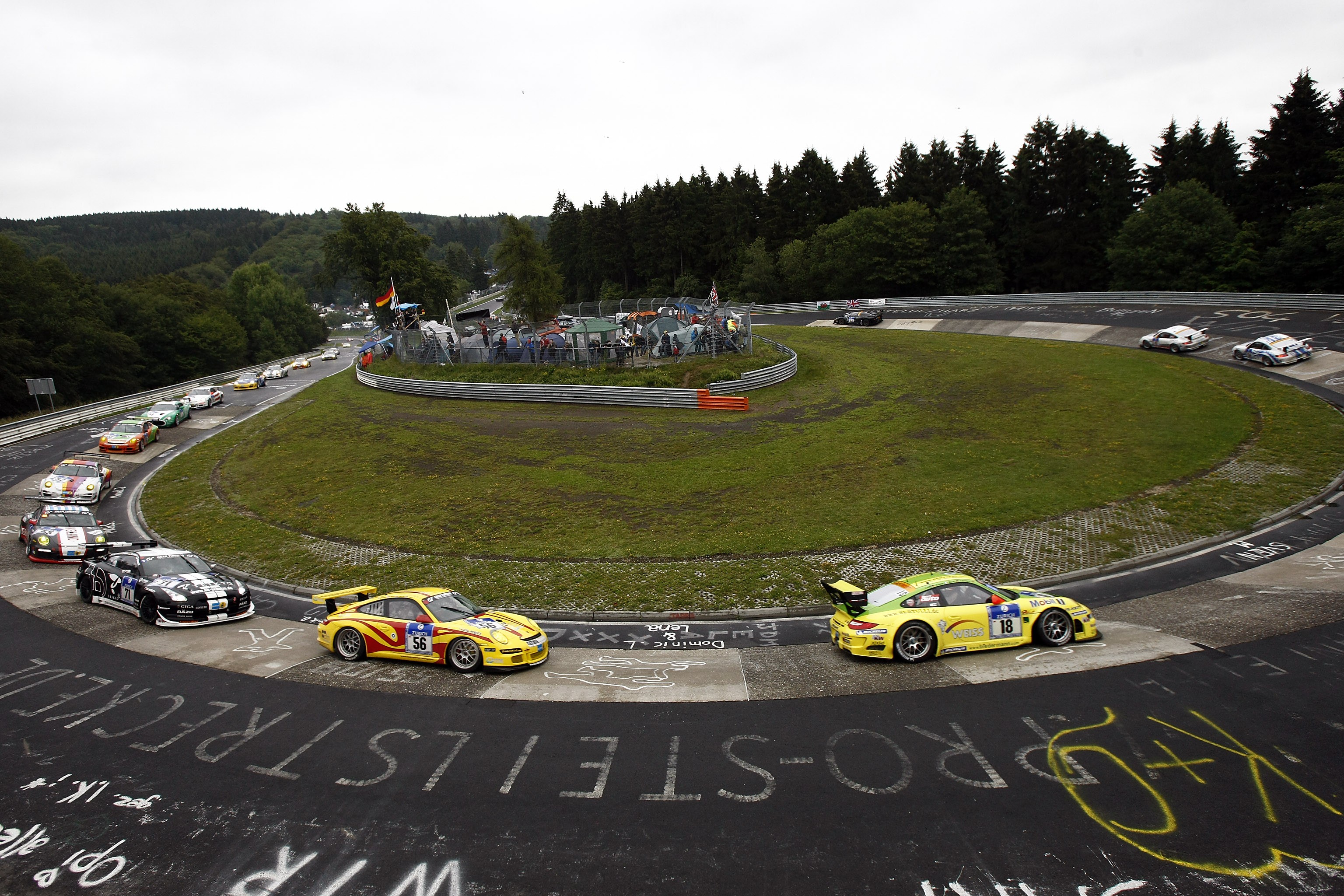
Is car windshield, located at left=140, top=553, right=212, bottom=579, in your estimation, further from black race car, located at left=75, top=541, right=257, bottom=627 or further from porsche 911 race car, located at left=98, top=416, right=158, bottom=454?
porsche 911 race car, located at left=98, top=416, right=158, bottom=454

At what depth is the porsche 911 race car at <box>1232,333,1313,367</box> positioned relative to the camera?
108 ft

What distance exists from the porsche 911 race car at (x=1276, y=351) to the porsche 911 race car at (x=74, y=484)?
51.5 m

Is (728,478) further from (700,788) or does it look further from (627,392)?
(700,788)

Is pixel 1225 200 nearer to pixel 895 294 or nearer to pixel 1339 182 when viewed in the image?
Result: pixel 1339 182

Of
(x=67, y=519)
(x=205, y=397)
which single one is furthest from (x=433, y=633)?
(x=205, y=397)

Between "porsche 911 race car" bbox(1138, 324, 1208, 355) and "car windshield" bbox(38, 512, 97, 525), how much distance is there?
4877 centimetres

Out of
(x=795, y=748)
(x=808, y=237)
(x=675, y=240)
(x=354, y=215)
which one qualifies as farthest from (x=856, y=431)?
(x=675, y=240)

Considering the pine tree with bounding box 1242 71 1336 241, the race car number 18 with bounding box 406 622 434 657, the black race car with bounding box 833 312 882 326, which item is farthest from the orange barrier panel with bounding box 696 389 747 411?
the pine tree with bounding box 1242 71 1336 241

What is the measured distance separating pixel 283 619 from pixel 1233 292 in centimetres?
5897

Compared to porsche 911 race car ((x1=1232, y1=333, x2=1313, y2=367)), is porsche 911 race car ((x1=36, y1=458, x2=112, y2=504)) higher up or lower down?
lower down

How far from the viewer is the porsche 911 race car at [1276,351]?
32781 mm

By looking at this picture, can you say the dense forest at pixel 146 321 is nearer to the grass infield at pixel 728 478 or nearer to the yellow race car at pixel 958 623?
the grass infield at pixel 728 478

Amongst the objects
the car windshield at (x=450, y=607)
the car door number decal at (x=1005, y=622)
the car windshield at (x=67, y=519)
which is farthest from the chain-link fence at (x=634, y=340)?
the car door number decal at (x=1005, y=622)

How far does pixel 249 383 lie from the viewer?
5784cm
